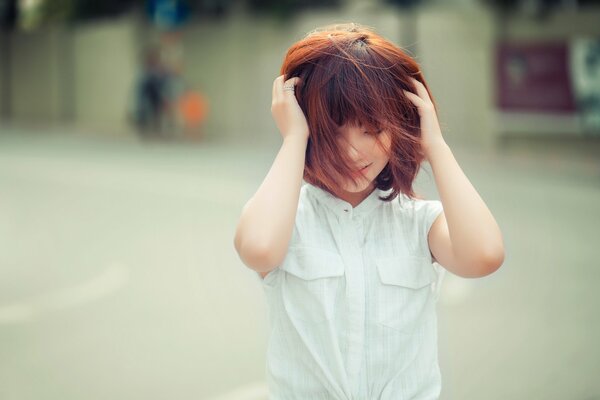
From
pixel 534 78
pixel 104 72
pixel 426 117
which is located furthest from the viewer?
pixel 104 72

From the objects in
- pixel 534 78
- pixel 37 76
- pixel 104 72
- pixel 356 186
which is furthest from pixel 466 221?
pixel 37 76

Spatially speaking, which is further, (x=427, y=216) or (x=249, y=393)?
(x=249, y=393)

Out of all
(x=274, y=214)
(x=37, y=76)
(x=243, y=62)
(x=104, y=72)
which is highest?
(x=274, y=214)

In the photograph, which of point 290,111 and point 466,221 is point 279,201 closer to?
point 290,111

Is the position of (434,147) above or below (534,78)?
above

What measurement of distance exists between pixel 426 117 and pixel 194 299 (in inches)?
189

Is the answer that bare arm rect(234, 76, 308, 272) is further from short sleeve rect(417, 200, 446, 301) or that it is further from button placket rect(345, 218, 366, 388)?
short sleeve rect(417, 200, 446, 301)

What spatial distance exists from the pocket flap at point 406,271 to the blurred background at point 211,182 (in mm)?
486

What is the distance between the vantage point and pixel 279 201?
1.99 meters

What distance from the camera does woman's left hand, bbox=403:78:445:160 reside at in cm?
202

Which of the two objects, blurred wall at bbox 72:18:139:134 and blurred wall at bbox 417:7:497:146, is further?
blurred wall at bbox 72:18:139:134

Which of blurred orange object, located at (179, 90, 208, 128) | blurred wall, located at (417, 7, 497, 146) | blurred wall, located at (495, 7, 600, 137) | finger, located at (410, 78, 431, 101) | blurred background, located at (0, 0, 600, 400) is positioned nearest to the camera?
finger, located at (410, 78, 431, 101)

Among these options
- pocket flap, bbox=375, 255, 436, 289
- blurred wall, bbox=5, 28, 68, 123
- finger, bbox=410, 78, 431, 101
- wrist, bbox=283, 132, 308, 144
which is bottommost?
blurred wall, bbox=5, 28, 68, 123

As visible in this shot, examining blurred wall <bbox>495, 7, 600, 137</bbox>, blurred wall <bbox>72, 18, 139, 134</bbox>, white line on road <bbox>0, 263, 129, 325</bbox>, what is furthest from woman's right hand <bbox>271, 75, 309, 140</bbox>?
blurred wall <bbox>72, 18, 139, 134</bbox>
